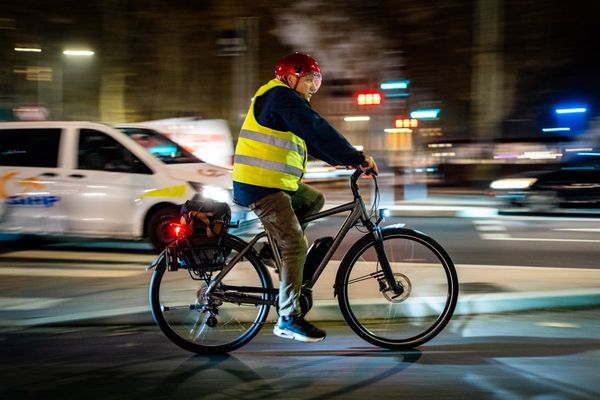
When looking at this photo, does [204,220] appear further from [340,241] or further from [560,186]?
[560,186]

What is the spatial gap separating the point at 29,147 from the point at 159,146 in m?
1.71

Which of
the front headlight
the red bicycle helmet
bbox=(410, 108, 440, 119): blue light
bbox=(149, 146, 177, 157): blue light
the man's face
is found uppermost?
bbox=(410, 108, 440, 119): blue light

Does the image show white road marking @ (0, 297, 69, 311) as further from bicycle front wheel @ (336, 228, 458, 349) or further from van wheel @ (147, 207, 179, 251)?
bicycle front wheel @ (336, 228, 458, 349)

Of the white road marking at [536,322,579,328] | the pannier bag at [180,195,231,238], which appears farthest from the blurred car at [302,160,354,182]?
the pannier bag at [180,195,231,238]

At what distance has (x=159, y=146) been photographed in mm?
9383

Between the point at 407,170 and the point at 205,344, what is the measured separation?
15.2 m

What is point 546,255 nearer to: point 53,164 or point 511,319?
point 511,319

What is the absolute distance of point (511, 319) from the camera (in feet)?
17.8

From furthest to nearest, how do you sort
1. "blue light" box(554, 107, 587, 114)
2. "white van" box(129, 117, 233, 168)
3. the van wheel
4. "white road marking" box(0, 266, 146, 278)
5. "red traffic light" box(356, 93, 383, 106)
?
"blue light" box(554, 107, 587, 114) < "red traffic light" box(356, 93, 383, 106) < "white van" box(129, 117, 233, 168) < the van wheel < "white road marking" box(0, 266, 146, 278)

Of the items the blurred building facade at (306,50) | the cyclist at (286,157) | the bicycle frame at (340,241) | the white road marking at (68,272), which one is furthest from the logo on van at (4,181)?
the blurred building facade at (306,50)

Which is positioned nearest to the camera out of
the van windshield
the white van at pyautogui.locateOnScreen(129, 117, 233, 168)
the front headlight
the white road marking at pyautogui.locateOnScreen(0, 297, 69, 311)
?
the white road marking at pyautogui.locateOnScreen(0, 297, 69, 311)

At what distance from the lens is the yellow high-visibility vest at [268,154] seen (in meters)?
4.28

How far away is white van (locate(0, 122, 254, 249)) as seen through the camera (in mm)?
8680

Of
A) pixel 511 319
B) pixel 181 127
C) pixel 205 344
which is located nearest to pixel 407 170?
pixel 181 127
